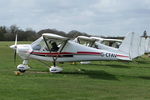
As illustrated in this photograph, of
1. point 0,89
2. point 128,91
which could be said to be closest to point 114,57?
point 128,91

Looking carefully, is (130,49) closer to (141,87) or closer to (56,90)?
(141,87)

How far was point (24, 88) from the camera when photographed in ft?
33.1

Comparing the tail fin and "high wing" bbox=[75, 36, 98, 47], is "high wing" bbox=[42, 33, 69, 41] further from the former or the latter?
"high wing" bbox=[75, 36, 98, 47]

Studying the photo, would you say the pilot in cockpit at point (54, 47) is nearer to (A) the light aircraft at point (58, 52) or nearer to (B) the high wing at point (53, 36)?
(A) the light aircraft at point (58, 52)

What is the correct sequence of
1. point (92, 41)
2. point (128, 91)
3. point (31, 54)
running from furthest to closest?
point (92, 41), point (31, 54), point (128, 91)

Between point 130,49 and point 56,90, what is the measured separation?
24.4 ft

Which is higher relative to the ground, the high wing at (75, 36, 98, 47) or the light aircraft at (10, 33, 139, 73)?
the high wing at (75, 36, 98, 47)

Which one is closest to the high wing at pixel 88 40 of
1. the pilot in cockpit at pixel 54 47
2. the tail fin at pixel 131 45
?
the tail fin at pixel 131 45

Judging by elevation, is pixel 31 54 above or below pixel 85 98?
above

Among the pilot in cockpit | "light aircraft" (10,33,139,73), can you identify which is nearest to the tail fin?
"light aircraft" (10,33,139,73)

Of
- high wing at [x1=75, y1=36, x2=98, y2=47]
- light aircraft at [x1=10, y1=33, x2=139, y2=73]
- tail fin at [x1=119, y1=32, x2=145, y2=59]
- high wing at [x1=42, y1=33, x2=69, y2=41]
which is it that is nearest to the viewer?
high wing at [x1=42, y1=33, x2=69, y2=41]

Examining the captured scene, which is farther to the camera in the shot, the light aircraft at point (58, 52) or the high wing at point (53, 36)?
the light aircraft at point (58, 52)

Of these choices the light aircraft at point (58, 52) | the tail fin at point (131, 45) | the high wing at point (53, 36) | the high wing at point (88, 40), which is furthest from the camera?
the high wing at point (88, 40)

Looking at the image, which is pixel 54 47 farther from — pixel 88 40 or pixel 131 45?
pixel 88 40
